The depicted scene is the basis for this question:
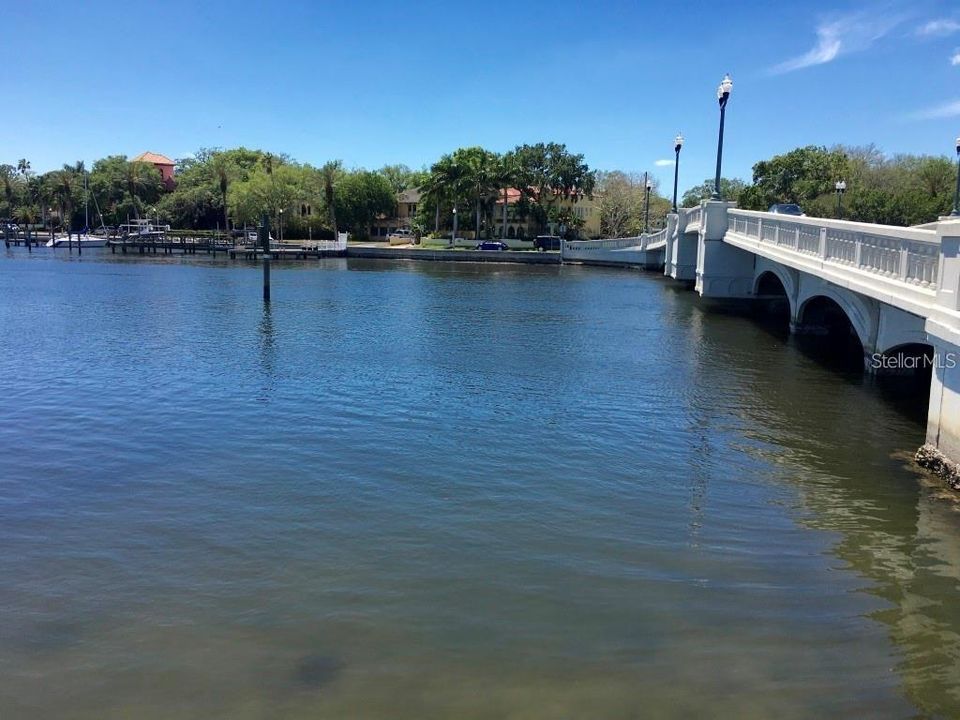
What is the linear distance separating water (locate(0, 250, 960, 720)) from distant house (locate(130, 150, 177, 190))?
392 feet

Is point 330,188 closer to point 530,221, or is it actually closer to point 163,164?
point 530,221

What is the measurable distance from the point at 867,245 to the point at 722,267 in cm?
2128

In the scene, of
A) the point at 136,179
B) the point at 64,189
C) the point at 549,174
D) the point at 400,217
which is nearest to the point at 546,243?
the point at 549,174

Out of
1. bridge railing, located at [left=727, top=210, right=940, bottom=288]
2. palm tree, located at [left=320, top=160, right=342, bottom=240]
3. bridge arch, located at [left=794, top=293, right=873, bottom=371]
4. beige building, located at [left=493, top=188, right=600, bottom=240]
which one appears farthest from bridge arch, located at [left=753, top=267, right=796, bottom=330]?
palm tree, located at [left=320, top=160, right=342, bottom=240]

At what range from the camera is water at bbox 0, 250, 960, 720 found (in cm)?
627

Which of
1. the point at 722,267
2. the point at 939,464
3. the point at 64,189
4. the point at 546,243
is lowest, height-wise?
the point at 939,464

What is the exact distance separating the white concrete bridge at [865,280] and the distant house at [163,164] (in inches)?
4386

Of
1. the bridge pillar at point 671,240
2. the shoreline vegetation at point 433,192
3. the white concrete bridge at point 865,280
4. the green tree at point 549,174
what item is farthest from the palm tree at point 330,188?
the white concrete bridge at point 865,280

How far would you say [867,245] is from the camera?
54.5ft

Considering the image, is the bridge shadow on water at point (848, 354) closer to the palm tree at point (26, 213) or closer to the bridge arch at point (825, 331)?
the bridge arch at point (825, 331)

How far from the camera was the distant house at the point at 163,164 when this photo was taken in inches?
5075

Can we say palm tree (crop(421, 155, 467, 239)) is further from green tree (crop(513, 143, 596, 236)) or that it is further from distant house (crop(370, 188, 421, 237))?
distant house (crop(370, 188, 421, 237))

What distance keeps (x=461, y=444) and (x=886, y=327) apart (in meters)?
10.5

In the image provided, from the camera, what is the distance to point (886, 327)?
17594 mm
